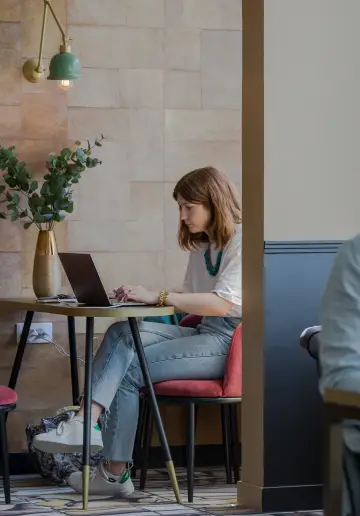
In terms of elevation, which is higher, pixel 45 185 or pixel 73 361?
pixel 45 185

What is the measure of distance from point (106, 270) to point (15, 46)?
1106mm

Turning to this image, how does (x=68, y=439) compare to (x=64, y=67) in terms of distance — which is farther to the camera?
Result: (x=64, y=67)

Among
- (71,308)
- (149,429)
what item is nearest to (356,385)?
(71,308)

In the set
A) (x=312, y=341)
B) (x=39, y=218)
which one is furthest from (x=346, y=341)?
(x=39, y=218)

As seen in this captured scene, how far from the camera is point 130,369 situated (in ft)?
14.4

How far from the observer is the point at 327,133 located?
3.63m

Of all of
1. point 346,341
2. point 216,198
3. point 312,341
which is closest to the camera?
point 346,341

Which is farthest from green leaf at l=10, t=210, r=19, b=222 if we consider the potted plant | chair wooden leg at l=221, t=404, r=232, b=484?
chair wooden leg at l=221, t=404, r=232, b=484

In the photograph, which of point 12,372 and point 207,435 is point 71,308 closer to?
point 12,372

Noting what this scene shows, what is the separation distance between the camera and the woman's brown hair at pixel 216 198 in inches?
176

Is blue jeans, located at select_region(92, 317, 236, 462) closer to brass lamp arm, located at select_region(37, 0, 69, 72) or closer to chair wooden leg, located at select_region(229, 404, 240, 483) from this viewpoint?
chair wooden leg, located at select_region(229, 404, 240, 483)

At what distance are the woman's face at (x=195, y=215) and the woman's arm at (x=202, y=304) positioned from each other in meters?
0.33

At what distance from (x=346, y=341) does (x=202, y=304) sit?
2337mm

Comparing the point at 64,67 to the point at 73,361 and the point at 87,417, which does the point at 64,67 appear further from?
the point at 87,417
